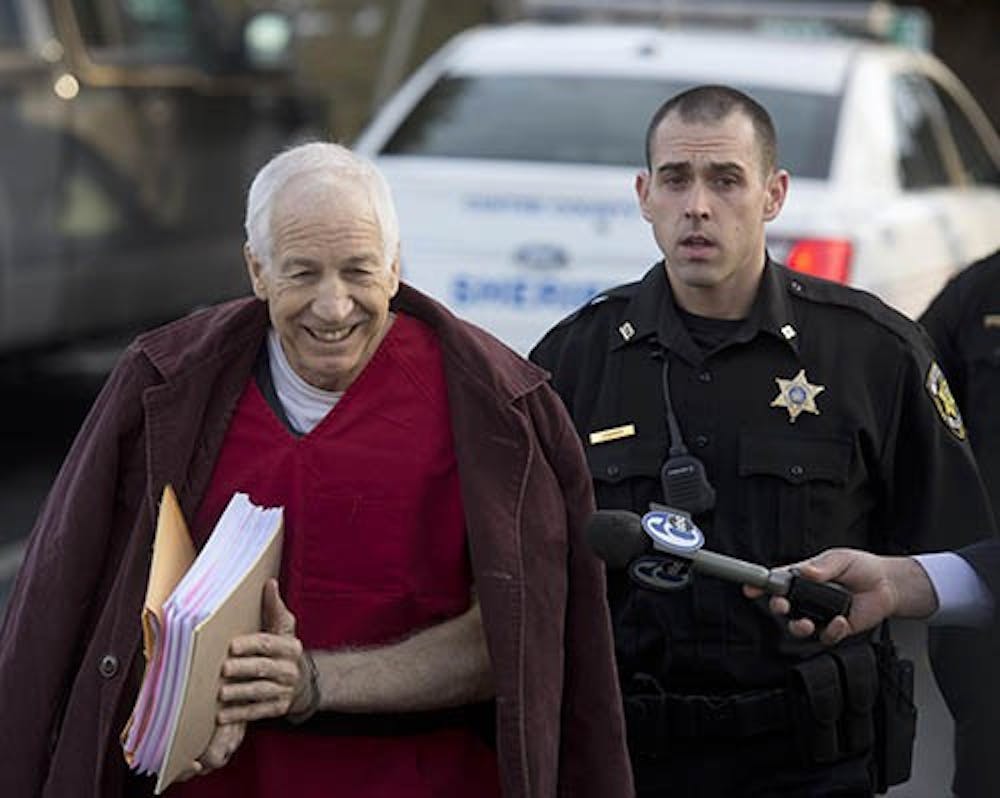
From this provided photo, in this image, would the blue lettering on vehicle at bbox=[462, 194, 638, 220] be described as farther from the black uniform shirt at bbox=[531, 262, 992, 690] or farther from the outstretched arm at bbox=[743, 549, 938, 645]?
the outstretched arm at bbox=[743, 549, 938, 645]

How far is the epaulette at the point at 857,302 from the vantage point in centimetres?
390

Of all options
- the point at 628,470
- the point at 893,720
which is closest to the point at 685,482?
the point at 628,470

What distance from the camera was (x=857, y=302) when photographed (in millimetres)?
3939

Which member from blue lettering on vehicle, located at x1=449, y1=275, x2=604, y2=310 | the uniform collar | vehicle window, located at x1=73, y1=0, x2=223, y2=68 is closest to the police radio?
the uniform collar

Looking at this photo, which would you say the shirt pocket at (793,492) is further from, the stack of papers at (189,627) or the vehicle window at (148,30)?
the vehicle window at (148,30)

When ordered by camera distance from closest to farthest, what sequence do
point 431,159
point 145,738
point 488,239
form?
point 145,738
point 488,239
point 431,159

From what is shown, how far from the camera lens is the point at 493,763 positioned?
323 cm

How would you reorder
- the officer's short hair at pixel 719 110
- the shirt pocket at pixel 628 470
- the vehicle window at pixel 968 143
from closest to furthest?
the shirt pocket at pixel 628 470 → the officer's short hair at pixel 719 110 → the vehicle window at pixel 968 143

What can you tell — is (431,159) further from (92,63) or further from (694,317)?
(694,317)

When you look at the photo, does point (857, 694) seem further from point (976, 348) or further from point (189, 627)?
point (189, 627)

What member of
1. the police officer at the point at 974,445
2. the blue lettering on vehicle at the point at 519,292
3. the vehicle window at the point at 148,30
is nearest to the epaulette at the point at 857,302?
the police officer at the point at 974,445

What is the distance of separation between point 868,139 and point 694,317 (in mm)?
4190

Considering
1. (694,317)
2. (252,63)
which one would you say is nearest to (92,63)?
(252,63)

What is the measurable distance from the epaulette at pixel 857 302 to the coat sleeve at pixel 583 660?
2.77 ft
